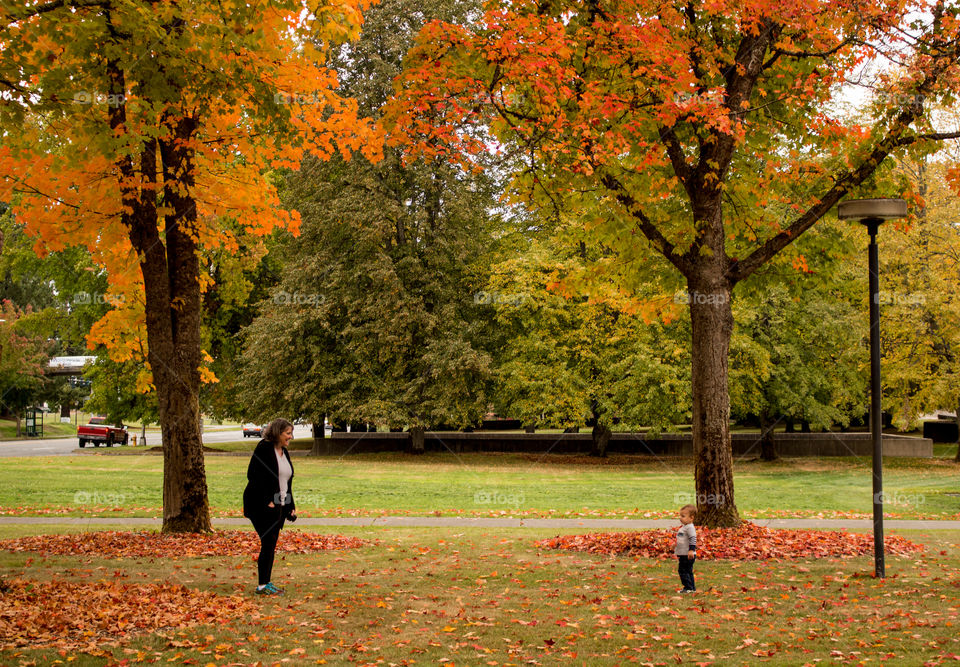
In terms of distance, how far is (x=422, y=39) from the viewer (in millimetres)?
11227

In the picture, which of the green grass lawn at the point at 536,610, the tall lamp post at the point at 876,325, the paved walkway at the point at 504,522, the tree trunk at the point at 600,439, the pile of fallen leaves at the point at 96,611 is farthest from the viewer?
the tree trunk at the point at 600,439

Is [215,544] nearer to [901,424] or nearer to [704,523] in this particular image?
[704,523]

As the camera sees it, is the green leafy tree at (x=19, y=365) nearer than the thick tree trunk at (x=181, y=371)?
No

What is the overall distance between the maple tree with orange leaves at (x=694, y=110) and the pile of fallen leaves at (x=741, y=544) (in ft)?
1.81

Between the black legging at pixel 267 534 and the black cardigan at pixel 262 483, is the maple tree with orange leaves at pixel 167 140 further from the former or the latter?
the black legging at pixel 267 534

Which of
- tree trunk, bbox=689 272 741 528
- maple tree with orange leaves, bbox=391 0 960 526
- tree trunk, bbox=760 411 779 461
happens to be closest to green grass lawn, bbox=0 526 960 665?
tree trunk, bbox=689 272 741 528

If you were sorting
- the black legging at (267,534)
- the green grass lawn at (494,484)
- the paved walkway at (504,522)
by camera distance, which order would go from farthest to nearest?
the green grass lawn at (494,484)
the paved walkway at (504,522)
the black legging at (267,534)

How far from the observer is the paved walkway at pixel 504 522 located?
14.9 meters

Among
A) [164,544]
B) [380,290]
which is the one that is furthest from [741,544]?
[380,290]

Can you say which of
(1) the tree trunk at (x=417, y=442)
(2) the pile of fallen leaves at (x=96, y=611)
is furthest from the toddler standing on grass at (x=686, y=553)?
(1) the tree trunk at (x=417, y=442)

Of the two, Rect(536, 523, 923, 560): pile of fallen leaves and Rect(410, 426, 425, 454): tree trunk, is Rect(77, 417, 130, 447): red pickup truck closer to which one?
Rect(410, 426, 425, 454): tree trunk

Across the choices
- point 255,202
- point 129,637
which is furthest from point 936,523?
point 129,637

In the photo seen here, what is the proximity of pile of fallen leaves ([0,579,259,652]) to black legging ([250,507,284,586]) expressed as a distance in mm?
351

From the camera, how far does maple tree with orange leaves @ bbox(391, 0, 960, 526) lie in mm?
11031
